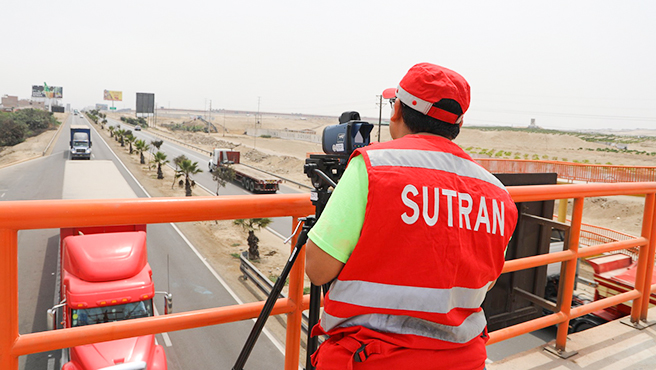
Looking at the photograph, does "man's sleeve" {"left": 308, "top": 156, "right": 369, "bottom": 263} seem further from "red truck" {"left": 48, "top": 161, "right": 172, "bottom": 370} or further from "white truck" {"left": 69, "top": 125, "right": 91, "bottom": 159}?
"white truck" {"left": 69, "top": 125, "right": 91, "bottom": 159}

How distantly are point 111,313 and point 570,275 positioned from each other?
5.70 m

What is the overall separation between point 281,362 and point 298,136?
99.4m

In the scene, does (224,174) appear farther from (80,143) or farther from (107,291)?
(107,291)

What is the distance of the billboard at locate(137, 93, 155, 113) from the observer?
100137 mm

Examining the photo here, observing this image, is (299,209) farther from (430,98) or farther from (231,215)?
(430,98)

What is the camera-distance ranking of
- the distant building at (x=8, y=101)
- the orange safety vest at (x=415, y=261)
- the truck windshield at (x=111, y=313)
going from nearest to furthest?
1. the orange safety vest at (x=415, y=261)
2. the truck windshield at (x=111, y=313)
3. the distant building at (x=8, y=101)

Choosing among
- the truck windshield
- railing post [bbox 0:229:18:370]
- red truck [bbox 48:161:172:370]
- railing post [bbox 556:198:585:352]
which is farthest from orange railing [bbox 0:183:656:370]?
the truck windshield

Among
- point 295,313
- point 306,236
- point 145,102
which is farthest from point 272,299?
point 145,102

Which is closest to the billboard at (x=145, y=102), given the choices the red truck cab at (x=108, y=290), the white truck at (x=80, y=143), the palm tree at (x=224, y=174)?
the white truck at (x=80, y=143)

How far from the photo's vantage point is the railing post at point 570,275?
3.02 m

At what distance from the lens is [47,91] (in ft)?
499

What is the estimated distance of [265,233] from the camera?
23953 mm

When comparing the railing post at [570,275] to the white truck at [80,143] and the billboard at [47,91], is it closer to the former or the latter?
the white truck at [80,143]

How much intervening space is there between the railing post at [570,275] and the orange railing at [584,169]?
50.1 ft
